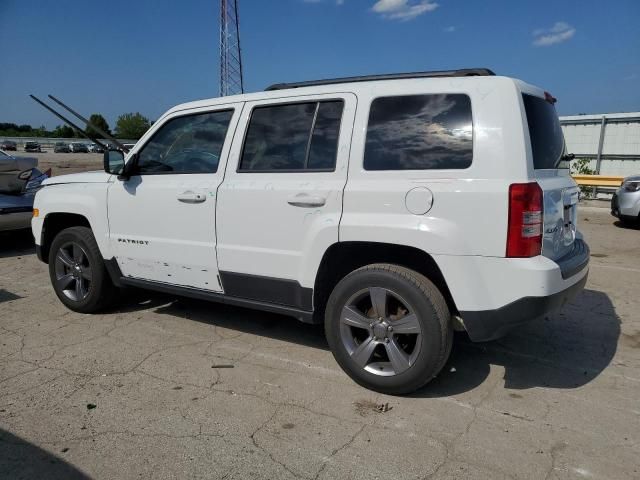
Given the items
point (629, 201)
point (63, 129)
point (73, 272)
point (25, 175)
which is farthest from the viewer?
point (63, 129)

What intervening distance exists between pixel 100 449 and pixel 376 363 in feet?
5.57

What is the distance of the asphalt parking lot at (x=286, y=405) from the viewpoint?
2.62 meters

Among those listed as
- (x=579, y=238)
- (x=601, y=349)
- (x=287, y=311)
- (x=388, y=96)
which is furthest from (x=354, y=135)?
(x=601, y=349)

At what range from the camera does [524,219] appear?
283cm

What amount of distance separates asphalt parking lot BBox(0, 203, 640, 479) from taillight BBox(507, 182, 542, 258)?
1.02 m

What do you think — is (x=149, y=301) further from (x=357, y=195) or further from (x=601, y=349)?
(x=601, y=349)

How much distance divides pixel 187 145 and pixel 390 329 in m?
2.26

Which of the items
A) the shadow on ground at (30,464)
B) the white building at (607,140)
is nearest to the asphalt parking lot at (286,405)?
the shadow on ground at (30,464)

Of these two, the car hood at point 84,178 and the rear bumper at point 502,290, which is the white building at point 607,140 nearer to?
the rear bumper at point 502,290

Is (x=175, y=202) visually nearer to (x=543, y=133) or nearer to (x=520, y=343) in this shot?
(x=543, y=133)

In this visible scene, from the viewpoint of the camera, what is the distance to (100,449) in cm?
274

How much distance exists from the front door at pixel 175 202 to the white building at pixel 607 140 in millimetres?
13738

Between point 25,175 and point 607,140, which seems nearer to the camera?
point 25,175

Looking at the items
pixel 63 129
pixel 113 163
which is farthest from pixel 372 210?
pixel 63 129
